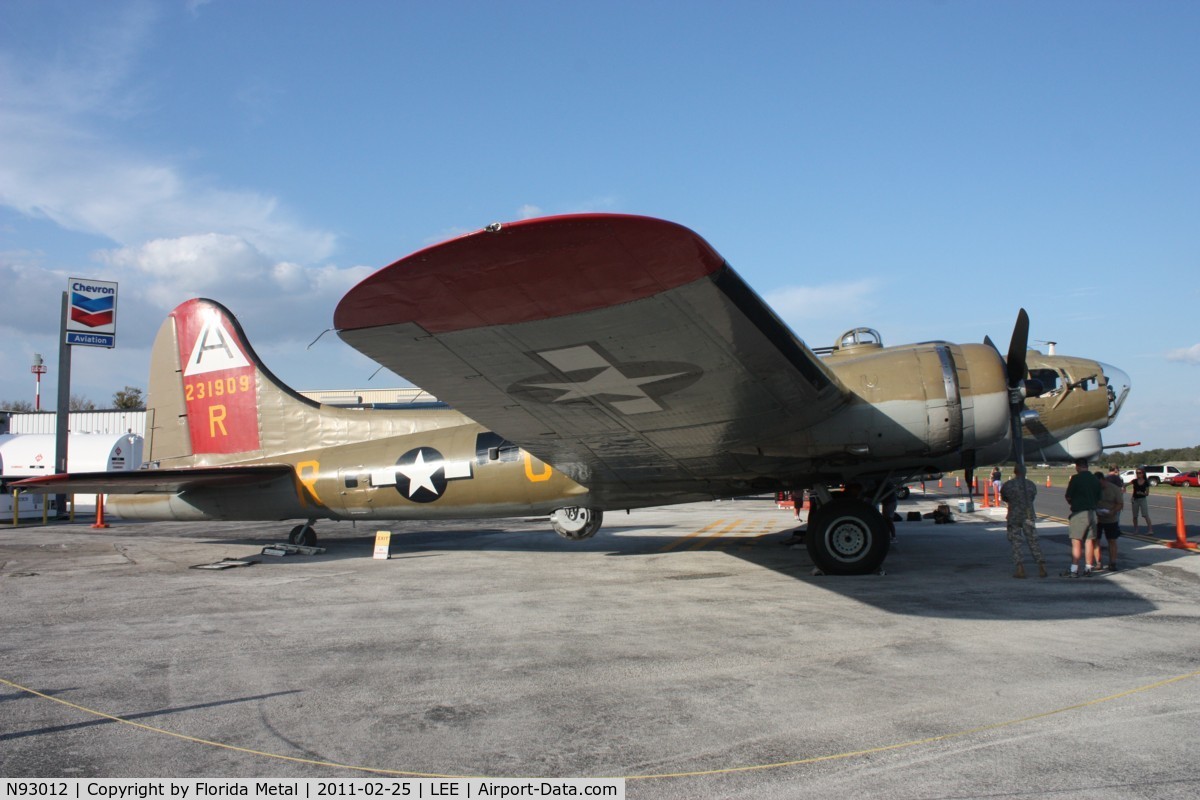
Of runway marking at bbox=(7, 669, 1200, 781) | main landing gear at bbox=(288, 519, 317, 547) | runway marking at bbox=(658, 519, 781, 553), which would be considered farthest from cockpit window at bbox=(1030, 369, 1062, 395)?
main landing gear at bbox=(288, 519, 317, 547)

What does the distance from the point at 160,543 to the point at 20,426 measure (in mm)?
33900

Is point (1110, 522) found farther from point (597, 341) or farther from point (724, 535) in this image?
point (597, 341)

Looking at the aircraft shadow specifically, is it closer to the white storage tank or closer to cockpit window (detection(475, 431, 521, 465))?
cockpit window (detection(475, 431, 521, 465))

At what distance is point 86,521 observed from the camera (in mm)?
25281

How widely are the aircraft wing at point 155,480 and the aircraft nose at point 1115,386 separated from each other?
1293cm

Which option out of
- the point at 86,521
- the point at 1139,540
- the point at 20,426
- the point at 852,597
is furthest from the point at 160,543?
the point at 20,426

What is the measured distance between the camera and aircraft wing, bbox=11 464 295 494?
1196 centimetres

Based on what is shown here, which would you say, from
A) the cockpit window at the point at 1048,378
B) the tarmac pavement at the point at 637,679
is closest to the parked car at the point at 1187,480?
the tarmac pavement at the point at 637,679

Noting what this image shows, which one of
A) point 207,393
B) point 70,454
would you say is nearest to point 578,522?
point 207,393

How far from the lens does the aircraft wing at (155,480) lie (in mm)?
11961

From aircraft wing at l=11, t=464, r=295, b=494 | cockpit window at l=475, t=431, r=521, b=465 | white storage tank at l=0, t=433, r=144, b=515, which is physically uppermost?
white storage tank at l=0, t=433, r=144, b=515

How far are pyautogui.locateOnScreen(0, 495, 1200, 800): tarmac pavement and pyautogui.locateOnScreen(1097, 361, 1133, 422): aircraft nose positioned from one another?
222cm

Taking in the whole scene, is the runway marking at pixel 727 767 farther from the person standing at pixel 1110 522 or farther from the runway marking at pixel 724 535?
the runway marking at pixel 724 535

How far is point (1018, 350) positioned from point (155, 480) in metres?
A: 13.1
